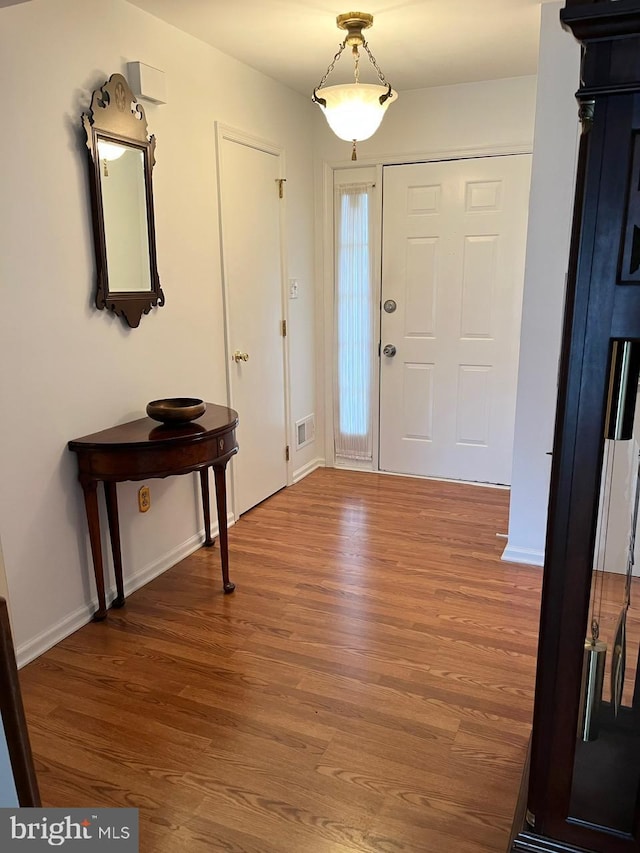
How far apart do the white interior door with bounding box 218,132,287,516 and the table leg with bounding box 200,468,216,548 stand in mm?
361

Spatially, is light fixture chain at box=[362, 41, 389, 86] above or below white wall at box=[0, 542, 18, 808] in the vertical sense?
above

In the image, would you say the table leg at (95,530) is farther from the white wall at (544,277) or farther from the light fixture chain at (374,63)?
the light fixture chain at (374,63)

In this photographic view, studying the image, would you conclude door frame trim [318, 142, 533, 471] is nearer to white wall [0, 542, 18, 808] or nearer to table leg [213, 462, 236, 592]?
table leg [213, 462, 236, 592]

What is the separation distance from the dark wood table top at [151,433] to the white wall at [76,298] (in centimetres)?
8

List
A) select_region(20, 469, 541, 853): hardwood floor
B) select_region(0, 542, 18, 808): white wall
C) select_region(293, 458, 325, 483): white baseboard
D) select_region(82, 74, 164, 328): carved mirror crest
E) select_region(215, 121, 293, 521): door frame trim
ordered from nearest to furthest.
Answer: select_region(0, 542, 18, 808): white wall
select_region(20, 469, 541, 853): hardwood floor
select_region(82, 74, 164, 328): carved mirror crest
select_region(215, 121, 293, 521): door frame trim
select_region(293, 458, 325, 483): white baseboard

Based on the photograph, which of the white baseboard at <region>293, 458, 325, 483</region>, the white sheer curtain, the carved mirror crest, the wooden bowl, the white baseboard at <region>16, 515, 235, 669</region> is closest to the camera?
the white baseboard at <region>16, 515, 235, 669</region>

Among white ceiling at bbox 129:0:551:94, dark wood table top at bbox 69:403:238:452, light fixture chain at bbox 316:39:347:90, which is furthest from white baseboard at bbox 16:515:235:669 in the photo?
light fixture chain at bbox 316:39:347:90

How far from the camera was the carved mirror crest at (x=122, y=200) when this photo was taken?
2457mm

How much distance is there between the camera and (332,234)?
14.3 ft

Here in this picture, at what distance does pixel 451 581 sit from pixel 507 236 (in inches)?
86.9

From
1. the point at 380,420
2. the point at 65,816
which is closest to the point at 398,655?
the point at 65,816

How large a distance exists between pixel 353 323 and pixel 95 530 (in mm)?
2522

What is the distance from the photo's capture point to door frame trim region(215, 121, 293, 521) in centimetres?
326

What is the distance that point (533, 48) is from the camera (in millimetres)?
3186
